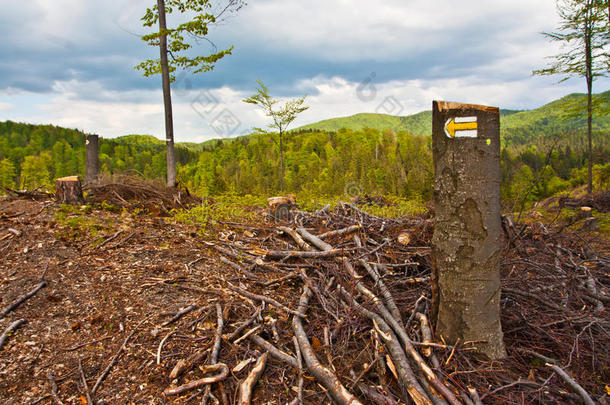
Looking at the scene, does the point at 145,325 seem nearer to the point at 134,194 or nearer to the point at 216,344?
the point at 216,344

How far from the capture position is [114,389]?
101 inches

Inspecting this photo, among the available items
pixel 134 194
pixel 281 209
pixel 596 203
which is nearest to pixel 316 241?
pixel 281 209

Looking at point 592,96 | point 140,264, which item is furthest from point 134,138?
point 592,96

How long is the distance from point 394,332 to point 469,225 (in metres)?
1.13

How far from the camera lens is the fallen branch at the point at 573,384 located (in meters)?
2.15

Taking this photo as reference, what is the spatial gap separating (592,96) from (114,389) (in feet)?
70.9

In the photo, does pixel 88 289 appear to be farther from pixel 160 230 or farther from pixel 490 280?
pixel 490 280

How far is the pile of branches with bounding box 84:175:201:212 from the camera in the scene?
6895mm

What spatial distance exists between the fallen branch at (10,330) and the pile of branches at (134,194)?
3871 mm

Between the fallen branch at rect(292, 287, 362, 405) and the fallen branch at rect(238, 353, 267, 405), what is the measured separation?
357mm

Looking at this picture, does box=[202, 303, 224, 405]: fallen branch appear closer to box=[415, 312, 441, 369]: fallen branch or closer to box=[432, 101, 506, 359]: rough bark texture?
box=[415, 312, 441, 369]: fallen branch

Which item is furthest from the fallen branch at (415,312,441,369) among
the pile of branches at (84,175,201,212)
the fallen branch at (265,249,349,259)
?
the pile of branches at (84,175,201,212)

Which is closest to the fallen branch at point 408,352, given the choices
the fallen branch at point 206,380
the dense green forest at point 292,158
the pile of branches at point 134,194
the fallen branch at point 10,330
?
the fallen branch at point 206,380

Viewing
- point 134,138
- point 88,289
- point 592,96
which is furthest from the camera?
point 592,96
